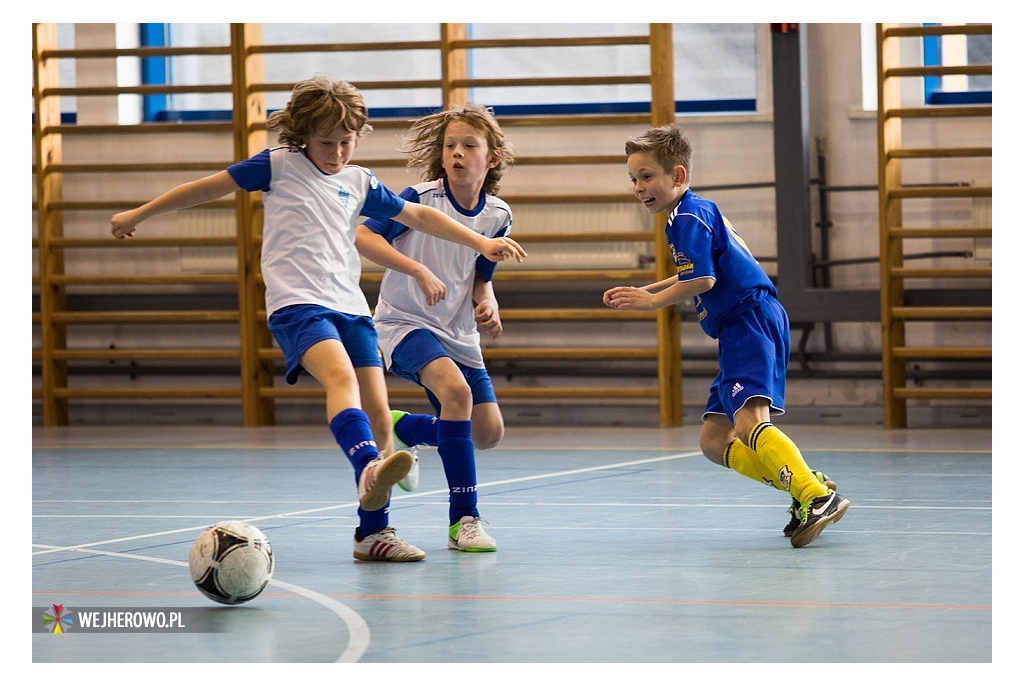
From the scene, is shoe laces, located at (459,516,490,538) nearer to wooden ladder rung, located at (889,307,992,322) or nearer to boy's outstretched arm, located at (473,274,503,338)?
boy's outstretched arm, located at (473,274,503,338)

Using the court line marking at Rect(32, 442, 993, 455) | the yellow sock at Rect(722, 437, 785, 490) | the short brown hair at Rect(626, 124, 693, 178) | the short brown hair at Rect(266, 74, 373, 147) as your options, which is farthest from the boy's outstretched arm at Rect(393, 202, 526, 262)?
the court line marking at Rect(32, 442, 993, 455)

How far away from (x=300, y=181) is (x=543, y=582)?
120 centimetres

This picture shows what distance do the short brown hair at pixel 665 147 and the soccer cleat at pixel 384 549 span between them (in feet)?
4.16

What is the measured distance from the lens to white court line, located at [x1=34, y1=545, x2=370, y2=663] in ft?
8.05

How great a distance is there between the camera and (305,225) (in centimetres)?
345

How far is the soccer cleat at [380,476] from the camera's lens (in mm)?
3074

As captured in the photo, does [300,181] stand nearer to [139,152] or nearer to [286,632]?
[286,632]

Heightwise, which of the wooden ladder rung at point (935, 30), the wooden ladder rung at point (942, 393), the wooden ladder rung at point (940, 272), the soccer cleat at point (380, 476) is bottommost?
the wooden ladder rung at point (942, 393)

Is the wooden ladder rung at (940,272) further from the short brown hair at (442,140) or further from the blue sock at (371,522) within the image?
the blue sock at (371,522)

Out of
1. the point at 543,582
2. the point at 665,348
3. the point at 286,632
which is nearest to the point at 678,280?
the point at 543,582

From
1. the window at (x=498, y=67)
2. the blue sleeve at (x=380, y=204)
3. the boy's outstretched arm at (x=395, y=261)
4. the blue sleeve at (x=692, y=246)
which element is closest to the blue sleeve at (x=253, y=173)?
the blue sleeve at (x=380, y=204)

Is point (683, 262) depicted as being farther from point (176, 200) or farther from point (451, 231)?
point (176, 200)

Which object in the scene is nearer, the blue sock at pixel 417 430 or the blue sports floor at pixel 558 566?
the blue sports floor at pixel 558 566

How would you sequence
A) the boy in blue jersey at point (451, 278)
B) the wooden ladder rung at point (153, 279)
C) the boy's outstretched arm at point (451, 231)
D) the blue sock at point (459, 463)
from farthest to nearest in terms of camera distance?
the wooden ladder rung at point (153, 279) → the boy in blue jersey at point (451, 278) → the blue sock at point (459, 463) → the boy's outstretched arm at point (451, 231)
